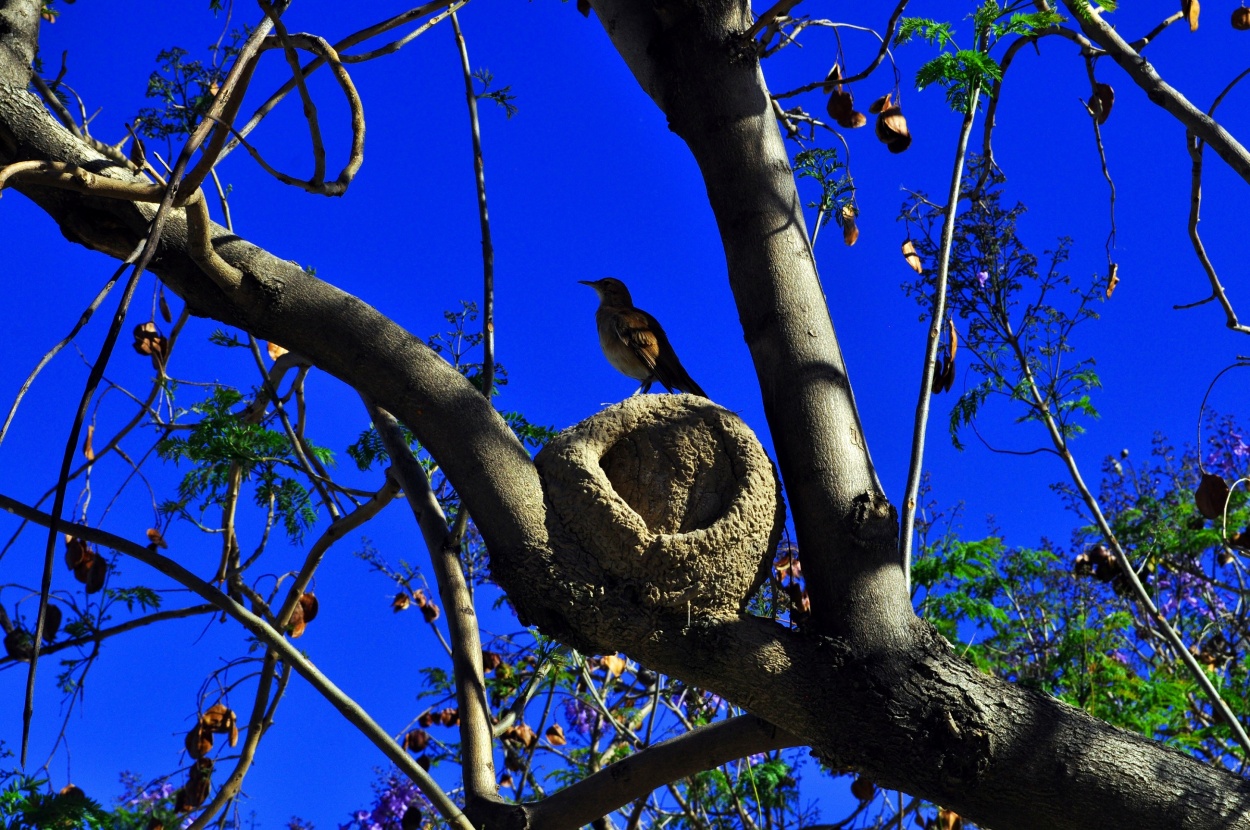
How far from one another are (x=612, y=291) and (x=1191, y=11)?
3.01m

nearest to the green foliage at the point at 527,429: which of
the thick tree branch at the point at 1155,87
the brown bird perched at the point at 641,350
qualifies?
the brown bird perched at the point at 641,350

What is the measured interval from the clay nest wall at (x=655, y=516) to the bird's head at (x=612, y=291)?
2.42 meters

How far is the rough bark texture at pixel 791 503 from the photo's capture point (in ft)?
9.02

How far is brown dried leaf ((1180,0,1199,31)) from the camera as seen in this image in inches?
147

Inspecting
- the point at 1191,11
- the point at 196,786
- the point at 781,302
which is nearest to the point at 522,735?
the point at 196,786

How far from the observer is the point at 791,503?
324cm

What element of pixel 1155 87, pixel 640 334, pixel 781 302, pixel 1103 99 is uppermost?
pixel 1103 99

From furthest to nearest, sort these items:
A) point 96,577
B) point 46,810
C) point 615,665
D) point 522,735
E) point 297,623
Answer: point 615,665, point 522,735, point 297,623, point 96,577, point 46,810

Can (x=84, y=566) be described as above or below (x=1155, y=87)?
above

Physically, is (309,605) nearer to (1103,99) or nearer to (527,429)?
(527,429)

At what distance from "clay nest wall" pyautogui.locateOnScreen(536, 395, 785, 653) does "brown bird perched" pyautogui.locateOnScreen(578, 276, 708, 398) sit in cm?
118

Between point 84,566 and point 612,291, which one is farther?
point 612,291

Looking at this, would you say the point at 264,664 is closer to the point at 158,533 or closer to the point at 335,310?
the point at 158,533

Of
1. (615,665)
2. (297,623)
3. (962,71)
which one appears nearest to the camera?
(962,71)
